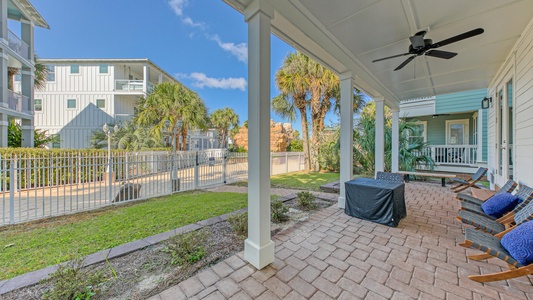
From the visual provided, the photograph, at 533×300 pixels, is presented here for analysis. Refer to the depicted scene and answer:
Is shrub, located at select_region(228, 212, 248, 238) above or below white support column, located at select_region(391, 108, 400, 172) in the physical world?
below

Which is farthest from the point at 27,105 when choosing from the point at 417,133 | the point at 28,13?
the point at 417,133

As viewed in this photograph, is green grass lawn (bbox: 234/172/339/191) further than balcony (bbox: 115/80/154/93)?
No

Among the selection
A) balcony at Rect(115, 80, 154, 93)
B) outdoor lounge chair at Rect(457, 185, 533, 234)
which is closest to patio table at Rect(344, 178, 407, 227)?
outdoor lounge chair at Rect(457, 185, 533, 234)

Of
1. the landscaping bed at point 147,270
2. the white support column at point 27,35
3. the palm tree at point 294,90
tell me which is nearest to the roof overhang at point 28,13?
the white support column at point 27,35

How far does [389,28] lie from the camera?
119 inches

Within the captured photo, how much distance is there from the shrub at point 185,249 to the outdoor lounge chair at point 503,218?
343 cm

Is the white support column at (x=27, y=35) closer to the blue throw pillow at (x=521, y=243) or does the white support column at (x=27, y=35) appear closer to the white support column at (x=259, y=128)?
the white support column at (x=259, y=128)

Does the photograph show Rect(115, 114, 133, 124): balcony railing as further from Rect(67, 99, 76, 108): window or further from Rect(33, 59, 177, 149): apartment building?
Rect(67, 99, 76, 108): window

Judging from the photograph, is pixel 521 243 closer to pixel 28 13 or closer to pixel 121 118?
pixel 28 13

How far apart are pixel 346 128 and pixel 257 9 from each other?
9.01 feet

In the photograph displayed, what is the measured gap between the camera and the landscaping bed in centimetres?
174

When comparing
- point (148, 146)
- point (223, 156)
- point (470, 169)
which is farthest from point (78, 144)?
point (470, 169)

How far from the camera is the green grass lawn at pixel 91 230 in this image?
7.70ft

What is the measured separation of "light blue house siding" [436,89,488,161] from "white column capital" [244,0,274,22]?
9598mm
